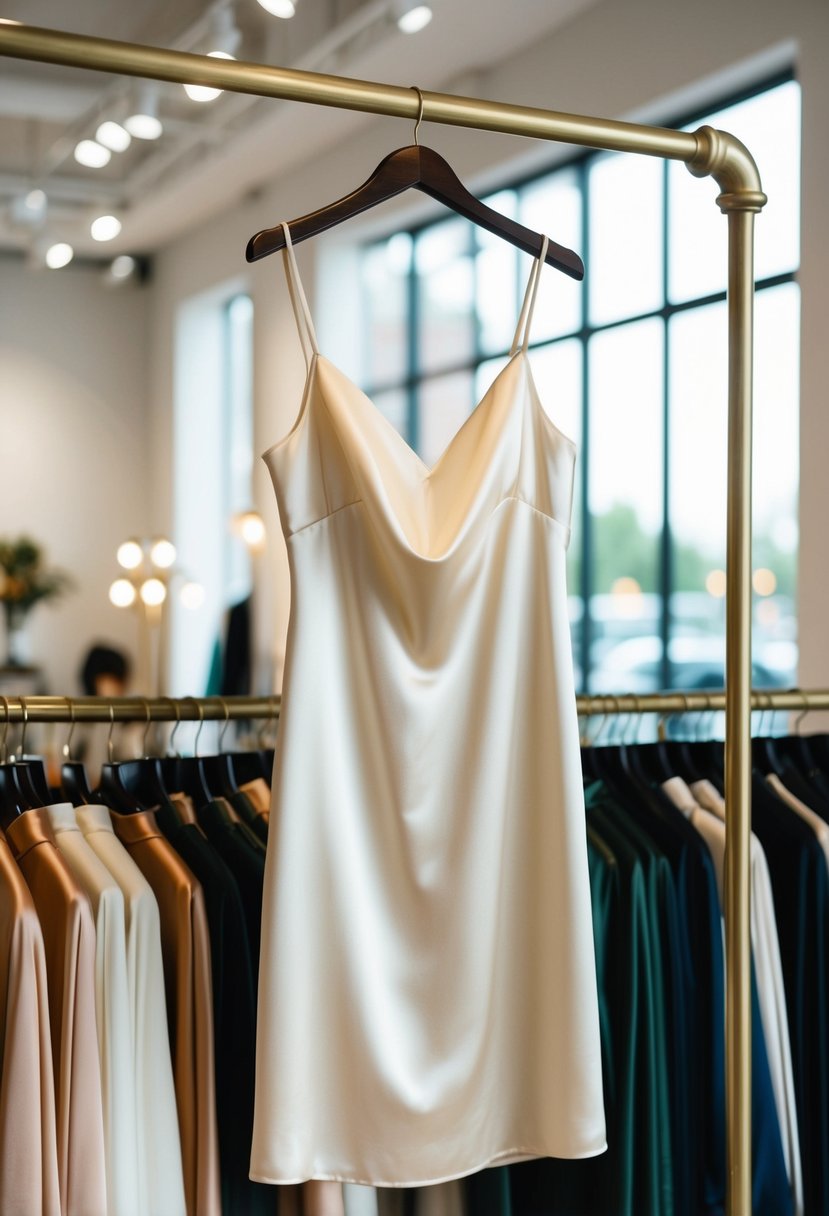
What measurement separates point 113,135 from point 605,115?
256 centimetres

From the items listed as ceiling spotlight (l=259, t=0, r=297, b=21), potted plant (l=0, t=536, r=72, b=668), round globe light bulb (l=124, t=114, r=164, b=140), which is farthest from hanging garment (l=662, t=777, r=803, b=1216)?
potted plant (l=0, t=536, r=72, b=668)

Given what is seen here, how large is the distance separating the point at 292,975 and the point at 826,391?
342cm

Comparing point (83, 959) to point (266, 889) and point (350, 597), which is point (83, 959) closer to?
point (266, 889)

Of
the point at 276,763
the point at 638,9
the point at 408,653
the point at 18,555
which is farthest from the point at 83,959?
the point at 18,555

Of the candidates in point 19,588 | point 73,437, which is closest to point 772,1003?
point 19,588

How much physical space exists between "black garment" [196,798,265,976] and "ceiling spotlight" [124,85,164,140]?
4900 millimetres

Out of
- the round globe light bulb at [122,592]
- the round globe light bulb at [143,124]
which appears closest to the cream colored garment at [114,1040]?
the round globe light bulb at [122,592]

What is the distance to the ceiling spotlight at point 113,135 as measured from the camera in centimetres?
645

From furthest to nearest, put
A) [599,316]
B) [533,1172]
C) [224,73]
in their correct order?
[599,316]
[533,1172]
[224,73]

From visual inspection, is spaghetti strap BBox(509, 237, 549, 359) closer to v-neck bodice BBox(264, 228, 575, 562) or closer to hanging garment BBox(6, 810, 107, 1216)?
v-neck bodice BBox(264, 228, 575, 562)

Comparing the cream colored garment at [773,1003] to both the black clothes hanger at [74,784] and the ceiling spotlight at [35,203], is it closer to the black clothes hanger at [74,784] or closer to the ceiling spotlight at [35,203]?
the black clothes hanger at [74,784]

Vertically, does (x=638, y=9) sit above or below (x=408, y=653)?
above

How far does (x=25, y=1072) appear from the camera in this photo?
151 centimetres

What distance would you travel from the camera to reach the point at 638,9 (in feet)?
17.5
